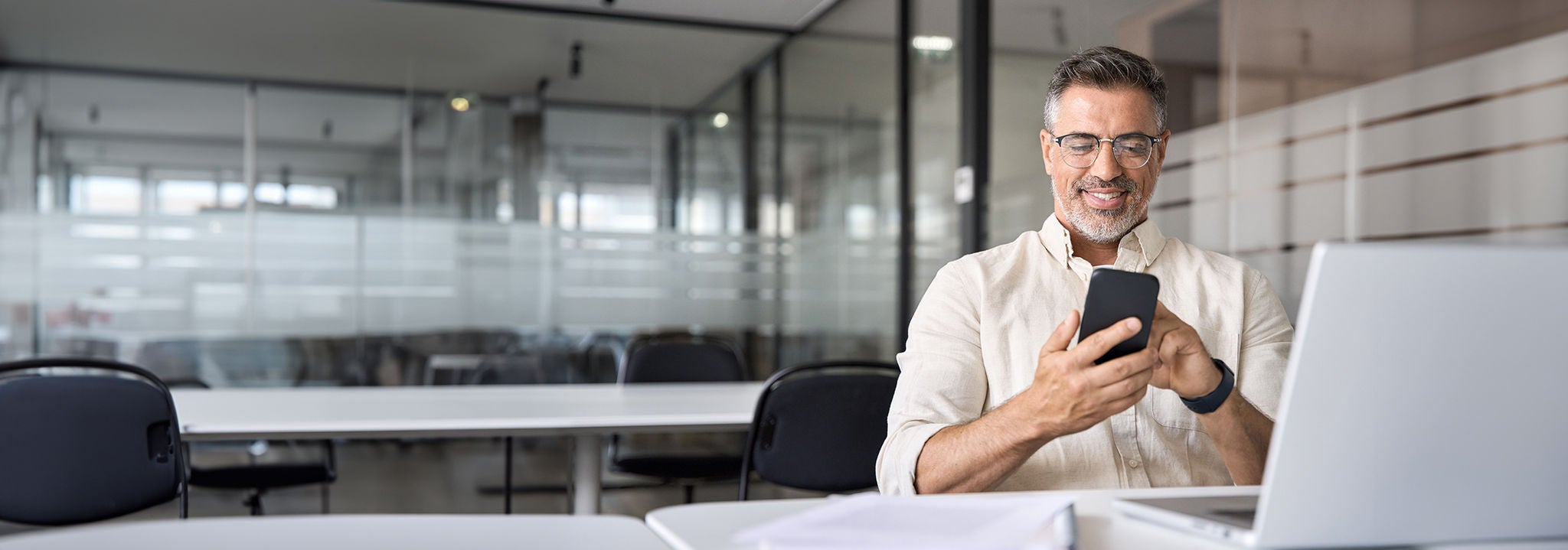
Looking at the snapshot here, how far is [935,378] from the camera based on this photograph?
1.44 meters

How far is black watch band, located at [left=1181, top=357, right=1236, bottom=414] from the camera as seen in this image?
4.03ft

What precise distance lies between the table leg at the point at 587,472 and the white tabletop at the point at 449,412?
9 cm

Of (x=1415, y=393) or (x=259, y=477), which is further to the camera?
(x=259, y=477)

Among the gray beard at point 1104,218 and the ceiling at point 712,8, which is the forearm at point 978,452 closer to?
the gray beard at point 1104,218

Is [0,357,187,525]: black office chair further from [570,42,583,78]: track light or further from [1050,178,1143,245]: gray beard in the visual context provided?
[570,42,583,78]: track light

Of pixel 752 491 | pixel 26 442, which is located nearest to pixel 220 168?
pixel 752 491

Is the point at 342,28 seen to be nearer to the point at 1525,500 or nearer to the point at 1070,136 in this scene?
the point at 1070,136

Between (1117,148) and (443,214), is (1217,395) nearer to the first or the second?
(1117,148)

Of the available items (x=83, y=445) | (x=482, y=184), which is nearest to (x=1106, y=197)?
(x=83, y=445)

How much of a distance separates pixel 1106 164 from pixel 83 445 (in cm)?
200

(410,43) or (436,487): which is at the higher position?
(410,43)

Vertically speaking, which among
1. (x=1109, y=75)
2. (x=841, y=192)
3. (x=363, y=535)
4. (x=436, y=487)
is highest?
(x=841, y=192)

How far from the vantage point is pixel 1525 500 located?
781mm

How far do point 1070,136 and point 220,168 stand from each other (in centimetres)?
473
